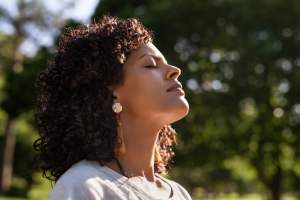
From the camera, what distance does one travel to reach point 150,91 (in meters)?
1.95

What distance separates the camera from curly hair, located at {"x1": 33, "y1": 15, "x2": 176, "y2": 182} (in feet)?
6.23

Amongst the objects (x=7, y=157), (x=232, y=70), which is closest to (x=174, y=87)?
(x=232, y=70)

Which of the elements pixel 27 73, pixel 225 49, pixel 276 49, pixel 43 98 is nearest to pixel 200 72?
pixel 225 49

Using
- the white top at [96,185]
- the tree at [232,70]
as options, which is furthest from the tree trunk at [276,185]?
the white top at [96,185]

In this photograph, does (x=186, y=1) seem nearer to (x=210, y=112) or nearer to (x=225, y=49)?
(x=225, y=49)

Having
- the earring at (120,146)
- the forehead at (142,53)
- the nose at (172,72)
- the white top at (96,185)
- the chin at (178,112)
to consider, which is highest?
the forehead at (142,53)

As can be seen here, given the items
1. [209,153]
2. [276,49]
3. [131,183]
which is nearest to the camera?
[131,183]

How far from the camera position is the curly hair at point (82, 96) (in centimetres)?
190

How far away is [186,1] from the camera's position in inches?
846

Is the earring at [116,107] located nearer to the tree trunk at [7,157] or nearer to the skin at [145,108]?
the skin at [145,108]

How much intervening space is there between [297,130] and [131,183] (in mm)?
21227

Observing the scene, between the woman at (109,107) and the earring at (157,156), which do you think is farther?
the earring at (157,156)

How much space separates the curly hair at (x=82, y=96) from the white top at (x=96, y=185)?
0.06 meters

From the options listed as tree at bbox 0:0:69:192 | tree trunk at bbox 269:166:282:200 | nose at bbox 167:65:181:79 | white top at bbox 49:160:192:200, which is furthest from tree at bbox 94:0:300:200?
white top at bbox 49:160:192:200
